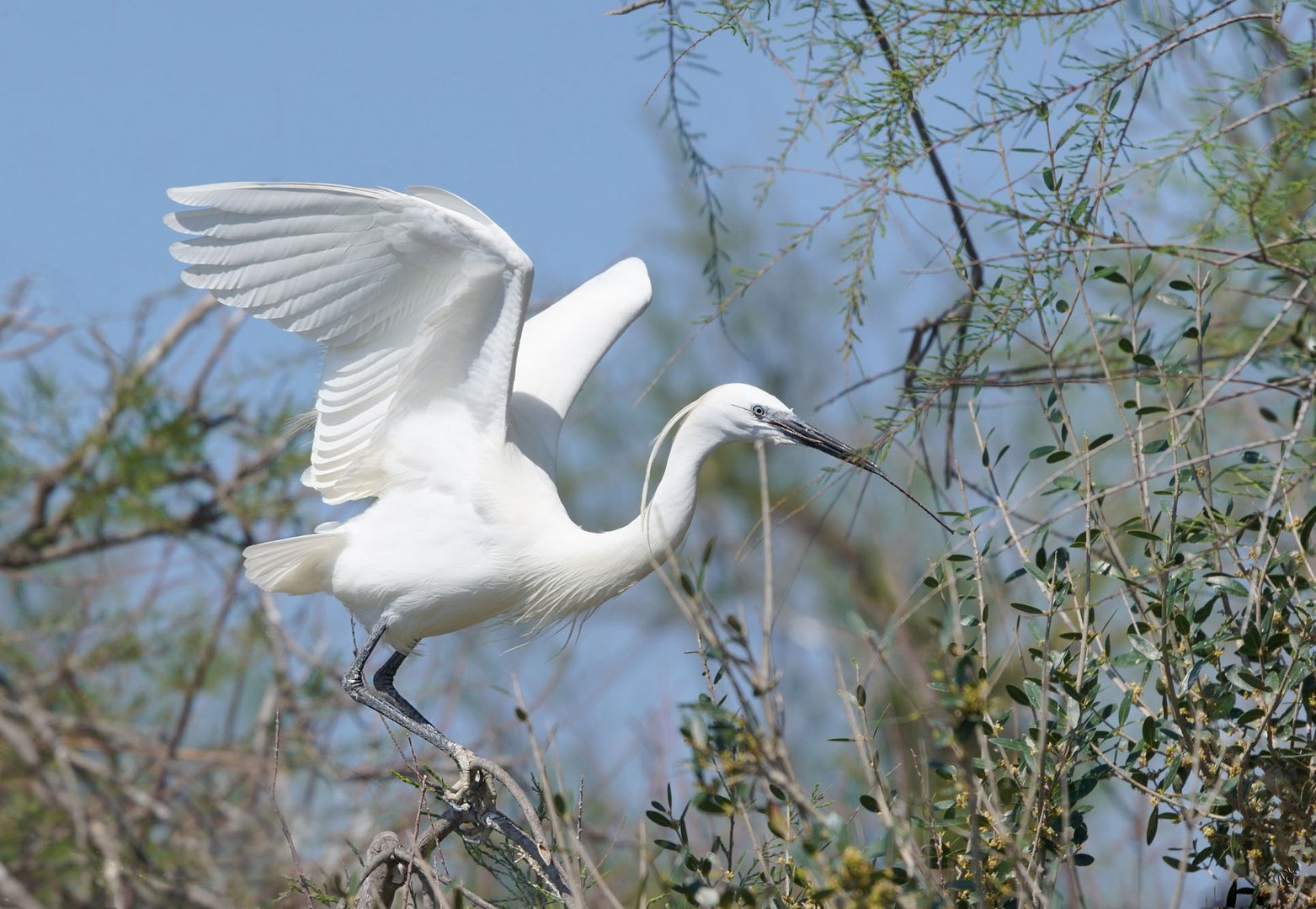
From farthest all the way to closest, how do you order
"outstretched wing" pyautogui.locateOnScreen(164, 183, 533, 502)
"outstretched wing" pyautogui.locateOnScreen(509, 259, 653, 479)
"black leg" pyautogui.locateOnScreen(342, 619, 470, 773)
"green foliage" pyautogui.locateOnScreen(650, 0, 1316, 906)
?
1. "outstretched wing" pyautogui.locateOnScreen(509, 259, 653, 479)
2. "black leg" pyautogui.locateOnScreen(342, 619, 470, 773)
3. "outstretched wing" pyautogui.locateOnScreen(164, 183, 533, 502)
4. "green foliage" pyautogui.locateOnScreen(650, 0, 1316, 906)

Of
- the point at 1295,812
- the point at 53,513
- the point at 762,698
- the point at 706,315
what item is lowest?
the point at 53,513

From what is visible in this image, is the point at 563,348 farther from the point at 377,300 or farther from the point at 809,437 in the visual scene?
the point at 809,437

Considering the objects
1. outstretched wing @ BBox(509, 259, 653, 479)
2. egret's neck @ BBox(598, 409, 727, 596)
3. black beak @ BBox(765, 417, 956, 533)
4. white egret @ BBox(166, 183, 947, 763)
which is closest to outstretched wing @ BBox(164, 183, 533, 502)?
white egret @ BBox(166, 183, 947, 763)

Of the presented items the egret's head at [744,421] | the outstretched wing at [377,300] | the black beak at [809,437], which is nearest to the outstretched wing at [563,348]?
the outstretched wing at [377,300]

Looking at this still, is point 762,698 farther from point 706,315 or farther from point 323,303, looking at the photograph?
point 323,303

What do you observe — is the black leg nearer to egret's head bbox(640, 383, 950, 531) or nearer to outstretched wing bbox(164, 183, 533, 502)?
outstretched wing bbox(164, 183, 533, 502)

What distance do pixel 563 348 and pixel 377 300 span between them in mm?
671

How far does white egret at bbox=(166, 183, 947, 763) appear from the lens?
2.54 metres

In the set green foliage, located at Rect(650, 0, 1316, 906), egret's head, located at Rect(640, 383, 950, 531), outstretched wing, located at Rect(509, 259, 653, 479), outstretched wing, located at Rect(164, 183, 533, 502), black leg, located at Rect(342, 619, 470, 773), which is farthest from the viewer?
outstretched wing, located at Rect(509, 259, 653, 479)


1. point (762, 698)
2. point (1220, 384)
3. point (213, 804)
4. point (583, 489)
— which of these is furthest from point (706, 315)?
point (583, 489)

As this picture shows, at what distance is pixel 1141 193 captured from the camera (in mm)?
2078

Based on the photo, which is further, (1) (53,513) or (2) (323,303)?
(1) (53,513)

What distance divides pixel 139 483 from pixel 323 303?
1820 millimetres

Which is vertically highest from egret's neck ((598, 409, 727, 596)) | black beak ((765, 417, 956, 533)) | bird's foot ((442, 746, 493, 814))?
black beak ((765, 417, 956, 533))
